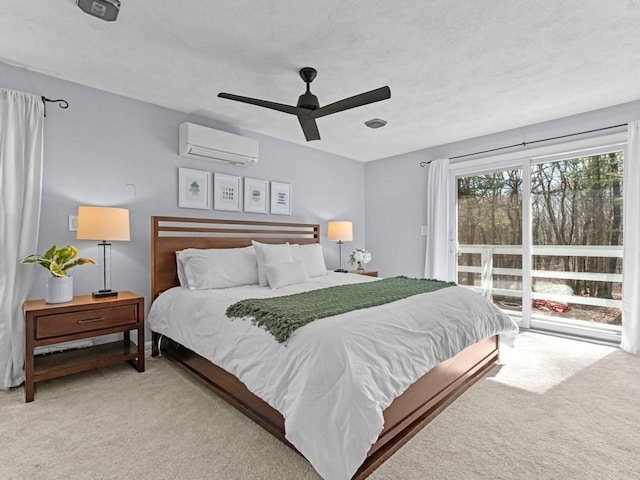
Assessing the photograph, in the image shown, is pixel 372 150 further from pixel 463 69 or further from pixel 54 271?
pixel 54 271

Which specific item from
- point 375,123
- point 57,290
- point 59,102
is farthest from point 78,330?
point 375,123

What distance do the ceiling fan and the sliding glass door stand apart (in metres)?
2.79

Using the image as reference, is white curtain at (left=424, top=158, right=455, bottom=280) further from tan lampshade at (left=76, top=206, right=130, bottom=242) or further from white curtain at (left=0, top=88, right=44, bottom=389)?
white curtain at (left=0, top=88, right=44, bottom=389)

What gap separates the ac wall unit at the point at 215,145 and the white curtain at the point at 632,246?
382cm

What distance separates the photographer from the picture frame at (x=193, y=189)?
12.0 ft

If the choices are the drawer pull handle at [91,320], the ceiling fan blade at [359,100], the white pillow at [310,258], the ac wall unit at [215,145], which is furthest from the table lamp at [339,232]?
the drawer pull handle at [91,320]

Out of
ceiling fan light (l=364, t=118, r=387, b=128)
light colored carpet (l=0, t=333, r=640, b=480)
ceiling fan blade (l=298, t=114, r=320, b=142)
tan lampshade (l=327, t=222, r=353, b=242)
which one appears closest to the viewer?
light colored carpet (l=0, t=333, r=640, b=480)

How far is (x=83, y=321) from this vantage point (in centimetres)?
257

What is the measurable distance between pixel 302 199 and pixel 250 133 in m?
1.14

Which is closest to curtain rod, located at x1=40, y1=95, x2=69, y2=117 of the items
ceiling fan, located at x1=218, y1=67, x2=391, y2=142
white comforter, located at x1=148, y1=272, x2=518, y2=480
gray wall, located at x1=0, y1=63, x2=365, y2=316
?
gray wall, located at x1=0, y1=63, x2=365, y2=316

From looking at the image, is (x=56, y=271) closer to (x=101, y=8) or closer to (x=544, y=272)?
(x=101, y=8)

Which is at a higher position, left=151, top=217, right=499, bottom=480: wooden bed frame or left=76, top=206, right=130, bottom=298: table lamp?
left=76, top=206, right=130, bottom=298: table lamp

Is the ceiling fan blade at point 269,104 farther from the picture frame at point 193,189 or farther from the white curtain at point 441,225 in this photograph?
the white curtain at point 441,225

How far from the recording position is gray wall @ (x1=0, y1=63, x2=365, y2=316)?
2.89 meters
